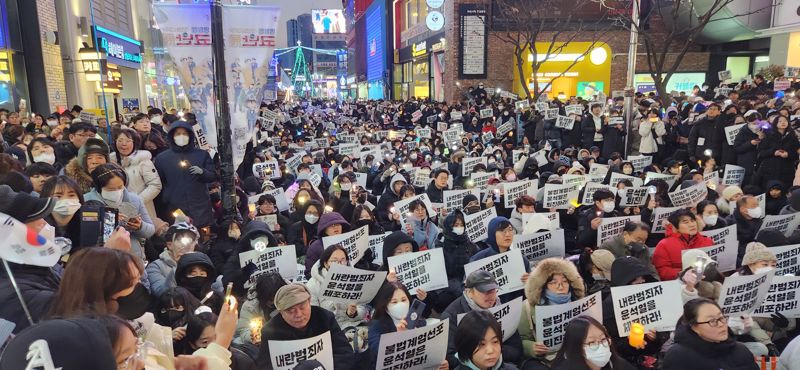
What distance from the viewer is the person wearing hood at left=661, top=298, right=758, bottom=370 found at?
347 cm

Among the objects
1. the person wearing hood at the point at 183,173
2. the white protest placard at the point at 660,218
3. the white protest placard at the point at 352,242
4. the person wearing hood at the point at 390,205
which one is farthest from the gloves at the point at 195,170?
the white protest placard at the point at 660,218

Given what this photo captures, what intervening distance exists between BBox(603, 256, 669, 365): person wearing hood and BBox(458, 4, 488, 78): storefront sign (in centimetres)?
2331

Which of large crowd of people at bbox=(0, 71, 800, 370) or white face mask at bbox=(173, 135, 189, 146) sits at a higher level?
white face mask at bbox=(173, 135, 189, 146)

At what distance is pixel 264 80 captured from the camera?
6.58 meters

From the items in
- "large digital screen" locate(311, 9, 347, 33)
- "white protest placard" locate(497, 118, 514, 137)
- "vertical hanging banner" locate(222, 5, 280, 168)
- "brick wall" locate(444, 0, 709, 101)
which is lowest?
"white protest placard" locate(497, 118, 514, 137)

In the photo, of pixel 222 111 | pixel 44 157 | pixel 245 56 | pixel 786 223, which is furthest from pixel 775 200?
pixel 44 157

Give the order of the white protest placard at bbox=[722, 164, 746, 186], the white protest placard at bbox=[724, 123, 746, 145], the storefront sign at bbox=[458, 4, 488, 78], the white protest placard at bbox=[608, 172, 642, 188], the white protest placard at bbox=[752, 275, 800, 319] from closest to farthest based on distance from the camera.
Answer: the white protest placard at bbox=[752, 275, 800, 319] < the white protest placard at bbox=[608, 172, 642, 188] < the white protest placard at bbox=[722, 164, 746, 186] < the white protest placard at bbox=[724, 123, 746, 145] < the storefront sign at bbox=[458, 4, 488, 78]

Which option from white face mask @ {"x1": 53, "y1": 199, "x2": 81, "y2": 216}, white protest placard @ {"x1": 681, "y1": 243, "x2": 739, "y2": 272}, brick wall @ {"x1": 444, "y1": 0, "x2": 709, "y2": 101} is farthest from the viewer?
brick wall @ {"x1": 444, "y1": 0, "x2": 709, "y2": 101}

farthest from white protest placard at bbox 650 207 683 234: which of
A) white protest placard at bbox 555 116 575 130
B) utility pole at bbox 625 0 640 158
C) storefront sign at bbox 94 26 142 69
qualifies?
storefront sign at bbox 94 26 142 69

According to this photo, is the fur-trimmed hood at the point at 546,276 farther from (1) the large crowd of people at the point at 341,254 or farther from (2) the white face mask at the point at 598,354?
(2) the white face mask at the point at 598,354

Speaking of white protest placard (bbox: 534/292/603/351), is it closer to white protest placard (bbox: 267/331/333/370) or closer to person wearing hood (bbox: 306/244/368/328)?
person wearing hood (bbox: 306/244/368/328)

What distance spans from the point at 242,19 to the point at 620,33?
24.5 m

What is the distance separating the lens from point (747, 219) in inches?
269

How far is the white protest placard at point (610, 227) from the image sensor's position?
20.6 ft
